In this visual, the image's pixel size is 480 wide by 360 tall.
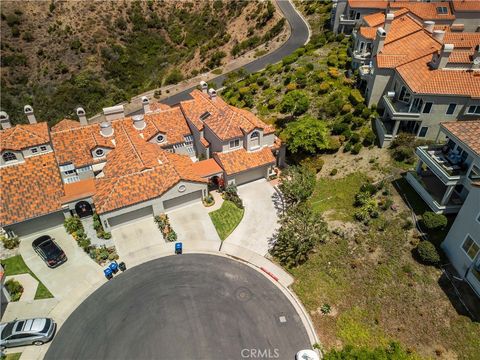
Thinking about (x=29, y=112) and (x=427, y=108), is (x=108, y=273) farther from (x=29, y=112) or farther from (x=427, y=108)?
(x=427, y=108)

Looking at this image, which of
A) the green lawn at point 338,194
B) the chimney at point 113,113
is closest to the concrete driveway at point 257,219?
the green lawn at point 338,194

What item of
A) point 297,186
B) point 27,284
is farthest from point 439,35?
point 27,284

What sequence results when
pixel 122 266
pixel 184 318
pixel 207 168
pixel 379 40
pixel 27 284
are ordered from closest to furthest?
1. pixel 184 318
2. pixel 27 284
3. pixel 122 266
4. pixel 207 168
5. pixel 379 40

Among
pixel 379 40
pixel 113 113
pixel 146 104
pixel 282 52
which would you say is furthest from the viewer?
pixel 282 52

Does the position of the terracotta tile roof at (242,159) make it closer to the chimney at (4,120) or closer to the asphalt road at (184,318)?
the asphalt road at (184,318)

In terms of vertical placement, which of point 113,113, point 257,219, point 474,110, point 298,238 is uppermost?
point 474,110

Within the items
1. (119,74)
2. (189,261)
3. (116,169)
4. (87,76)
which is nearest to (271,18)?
(119,74)
